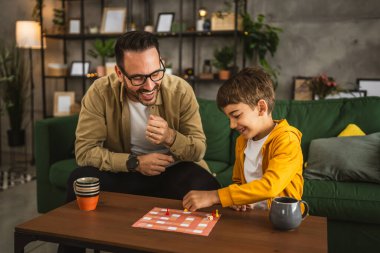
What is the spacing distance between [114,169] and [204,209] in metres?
0.56

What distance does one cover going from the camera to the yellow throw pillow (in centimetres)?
259

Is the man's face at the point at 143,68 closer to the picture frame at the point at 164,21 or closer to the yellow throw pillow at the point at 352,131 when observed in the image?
the yellow throw pillow at the point at 352,131

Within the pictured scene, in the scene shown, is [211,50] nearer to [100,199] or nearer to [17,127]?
[17,127]

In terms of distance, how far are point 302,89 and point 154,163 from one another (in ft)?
8.44

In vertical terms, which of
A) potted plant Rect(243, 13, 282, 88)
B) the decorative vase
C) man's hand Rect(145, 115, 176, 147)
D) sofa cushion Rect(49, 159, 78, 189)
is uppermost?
potted plant Rect(243, 13, 282, 88)

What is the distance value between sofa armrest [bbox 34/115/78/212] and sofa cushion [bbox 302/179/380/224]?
1633 millimetres

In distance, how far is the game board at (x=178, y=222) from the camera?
1.29m

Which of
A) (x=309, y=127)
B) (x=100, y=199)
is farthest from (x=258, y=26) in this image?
(x=100, y=199)

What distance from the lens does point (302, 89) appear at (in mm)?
4039

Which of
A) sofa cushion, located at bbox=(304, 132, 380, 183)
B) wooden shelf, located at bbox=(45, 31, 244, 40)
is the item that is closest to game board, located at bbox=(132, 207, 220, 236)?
sofa cushion, located at bbox=(304, 132, 380, 183)

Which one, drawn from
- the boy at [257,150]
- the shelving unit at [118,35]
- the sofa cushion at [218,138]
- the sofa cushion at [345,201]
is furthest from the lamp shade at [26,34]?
the boy at [257,150]

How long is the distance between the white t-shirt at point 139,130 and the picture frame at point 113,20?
2654 millimetres

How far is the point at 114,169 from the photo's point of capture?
1.90m

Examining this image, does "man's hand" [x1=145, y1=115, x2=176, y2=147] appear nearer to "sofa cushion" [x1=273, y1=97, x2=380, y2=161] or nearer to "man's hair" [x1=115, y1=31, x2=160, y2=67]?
"man's hair" [x1=115, y1=31, x2=160, y2=67]
